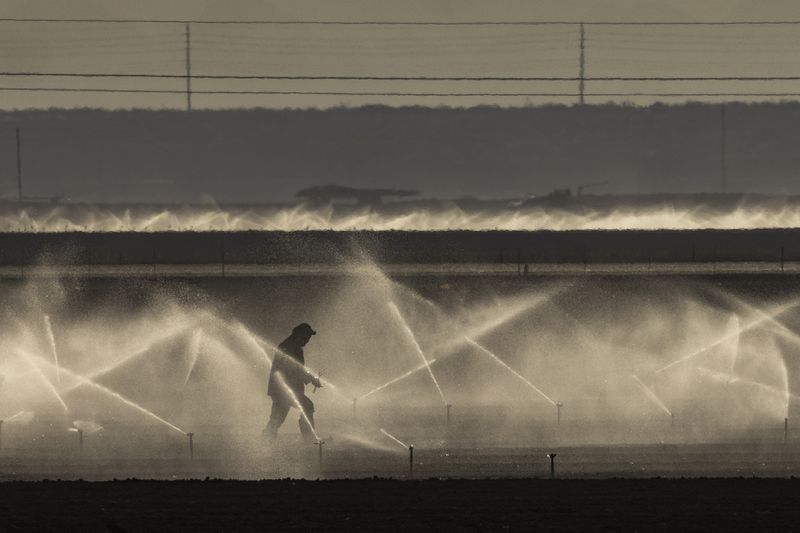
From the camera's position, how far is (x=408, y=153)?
18600 centimetres

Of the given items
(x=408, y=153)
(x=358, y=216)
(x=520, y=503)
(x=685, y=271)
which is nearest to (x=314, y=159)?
(x=408, y=153)

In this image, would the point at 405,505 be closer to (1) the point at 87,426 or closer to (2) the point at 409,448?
(2) the point at 409,448

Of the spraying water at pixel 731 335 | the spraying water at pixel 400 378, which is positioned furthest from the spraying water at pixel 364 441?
the spraying water at pixel 731 335

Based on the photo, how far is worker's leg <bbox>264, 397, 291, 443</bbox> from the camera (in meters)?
24.5

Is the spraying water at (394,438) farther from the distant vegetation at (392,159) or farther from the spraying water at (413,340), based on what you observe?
the distant vegetation at (392,159)

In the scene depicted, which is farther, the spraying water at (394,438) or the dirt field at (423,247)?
the dirt field at (423,247)

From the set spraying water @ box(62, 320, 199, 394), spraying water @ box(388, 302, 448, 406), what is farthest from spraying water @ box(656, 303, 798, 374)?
spraying water @ box(62, 320, 199, 394)

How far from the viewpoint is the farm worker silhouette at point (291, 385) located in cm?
2448

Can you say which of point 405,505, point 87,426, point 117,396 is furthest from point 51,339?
point 405,505

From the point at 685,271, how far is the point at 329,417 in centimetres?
2650

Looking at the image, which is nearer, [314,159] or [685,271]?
[685,271]

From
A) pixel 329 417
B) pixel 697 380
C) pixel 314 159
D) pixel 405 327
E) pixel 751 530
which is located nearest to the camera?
pixel 751 530

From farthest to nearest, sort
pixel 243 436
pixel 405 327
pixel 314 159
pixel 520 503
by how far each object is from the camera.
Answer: pixel 314 159 → pixel 405 327 → pixel 243 436 → pixel 520 503

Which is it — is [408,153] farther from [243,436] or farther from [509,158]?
[243,436]
